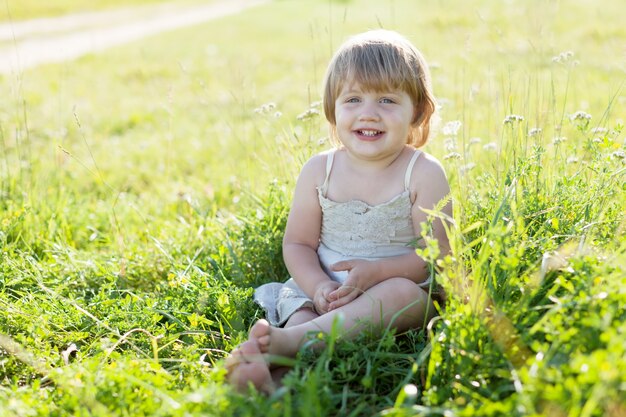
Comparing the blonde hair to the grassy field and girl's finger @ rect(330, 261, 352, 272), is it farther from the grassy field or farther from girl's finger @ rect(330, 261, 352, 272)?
girl's finger @ rect(330, 261, 352, 272)

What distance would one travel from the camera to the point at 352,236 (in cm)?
301

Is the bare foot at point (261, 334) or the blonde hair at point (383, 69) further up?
the blonde hair at point (383, 69)

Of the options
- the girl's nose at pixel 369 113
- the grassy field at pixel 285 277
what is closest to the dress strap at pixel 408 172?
the grassy field at pixel 285 277

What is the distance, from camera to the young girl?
2666 millimetres

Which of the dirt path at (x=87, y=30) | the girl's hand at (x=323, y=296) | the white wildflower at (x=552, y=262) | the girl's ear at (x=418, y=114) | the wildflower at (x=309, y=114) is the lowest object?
the dirt path at (x=87, y=30)

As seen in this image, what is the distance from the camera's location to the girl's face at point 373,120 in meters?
2.82

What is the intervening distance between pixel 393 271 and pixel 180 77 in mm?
7768

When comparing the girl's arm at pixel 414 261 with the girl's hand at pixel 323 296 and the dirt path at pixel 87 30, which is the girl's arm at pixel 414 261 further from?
the dirt path at pixel 87 30

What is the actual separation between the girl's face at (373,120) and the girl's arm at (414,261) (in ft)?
0.55

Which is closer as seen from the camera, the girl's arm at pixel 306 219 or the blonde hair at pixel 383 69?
the blonde hair at pixel 383 69

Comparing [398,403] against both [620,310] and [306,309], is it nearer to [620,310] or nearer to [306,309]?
[620,310]

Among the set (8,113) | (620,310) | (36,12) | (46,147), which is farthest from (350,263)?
(36,12)

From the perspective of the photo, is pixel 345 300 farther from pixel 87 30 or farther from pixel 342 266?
pixel 87 30

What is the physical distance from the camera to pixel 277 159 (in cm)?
389
